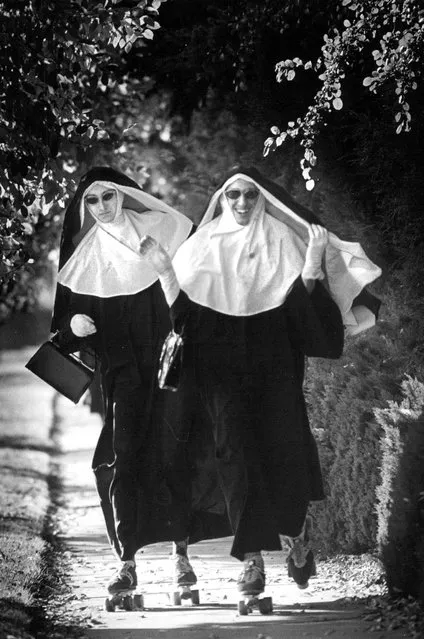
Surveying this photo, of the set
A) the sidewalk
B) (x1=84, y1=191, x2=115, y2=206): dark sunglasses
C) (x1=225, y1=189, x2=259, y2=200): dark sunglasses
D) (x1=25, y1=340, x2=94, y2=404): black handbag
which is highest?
(x1=225, y1=189, x2=259, y2=200): dark sunglasses

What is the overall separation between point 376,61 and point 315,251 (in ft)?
4.28

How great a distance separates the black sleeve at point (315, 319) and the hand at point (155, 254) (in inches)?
31.2

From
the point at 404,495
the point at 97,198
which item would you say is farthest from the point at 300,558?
the point at 97,198

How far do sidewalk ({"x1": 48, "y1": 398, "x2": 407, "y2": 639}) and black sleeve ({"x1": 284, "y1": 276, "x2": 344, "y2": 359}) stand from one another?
5.06ft

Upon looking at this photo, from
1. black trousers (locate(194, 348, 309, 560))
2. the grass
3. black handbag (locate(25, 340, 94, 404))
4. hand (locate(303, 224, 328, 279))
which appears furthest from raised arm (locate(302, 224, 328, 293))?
the grass

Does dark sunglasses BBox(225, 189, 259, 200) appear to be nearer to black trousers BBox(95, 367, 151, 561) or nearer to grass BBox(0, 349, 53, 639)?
black trousers BBox(95, 367, 151, 561)

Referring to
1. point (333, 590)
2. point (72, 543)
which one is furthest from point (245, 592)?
point (72, 543)

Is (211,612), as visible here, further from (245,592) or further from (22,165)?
(22,165)

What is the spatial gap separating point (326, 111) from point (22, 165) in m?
2.02

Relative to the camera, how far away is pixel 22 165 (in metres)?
8.15

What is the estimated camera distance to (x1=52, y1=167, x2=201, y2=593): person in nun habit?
312 inches

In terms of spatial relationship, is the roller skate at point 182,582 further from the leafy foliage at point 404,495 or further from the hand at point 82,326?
the hand at point 82,326

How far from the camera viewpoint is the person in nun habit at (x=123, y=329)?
7.93 metres

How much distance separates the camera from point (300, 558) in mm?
7703
